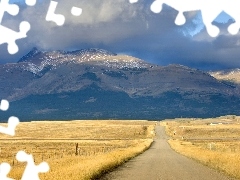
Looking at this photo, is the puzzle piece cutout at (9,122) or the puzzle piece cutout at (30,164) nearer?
the puzzle piece cutout at (9,122)

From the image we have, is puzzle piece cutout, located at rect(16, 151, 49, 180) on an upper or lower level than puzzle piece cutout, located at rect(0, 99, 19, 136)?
lower

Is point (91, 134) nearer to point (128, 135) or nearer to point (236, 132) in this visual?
point (128, 135)

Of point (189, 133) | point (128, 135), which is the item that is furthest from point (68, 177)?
point (189, 133)

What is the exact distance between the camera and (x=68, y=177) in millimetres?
21594

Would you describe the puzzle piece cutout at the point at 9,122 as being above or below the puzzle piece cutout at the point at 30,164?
above

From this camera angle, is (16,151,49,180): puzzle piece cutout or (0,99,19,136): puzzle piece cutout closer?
(0,99,19,136): puzzle piece cutout

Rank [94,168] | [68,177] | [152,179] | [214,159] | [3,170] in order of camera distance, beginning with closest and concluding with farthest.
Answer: [3,170] → [68,177] → [152,179] → [94,168] → [214,159]

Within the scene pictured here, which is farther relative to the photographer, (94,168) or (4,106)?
(94,168)

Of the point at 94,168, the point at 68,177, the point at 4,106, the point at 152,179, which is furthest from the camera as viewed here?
the point at 94,168

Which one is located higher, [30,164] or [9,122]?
[9,122]

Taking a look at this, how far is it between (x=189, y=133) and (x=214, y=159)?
11878 cm

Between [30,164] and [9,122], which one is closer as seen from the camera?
[9,122]

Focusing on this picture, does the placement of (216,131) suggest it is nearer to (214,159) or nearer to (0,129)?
(214,159)

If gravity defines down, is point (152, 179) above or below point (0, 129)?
below
